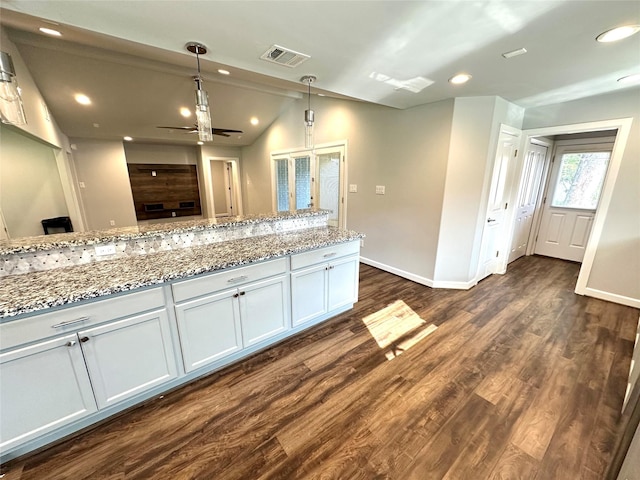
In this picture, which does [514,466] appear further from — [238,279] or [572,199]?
[572,199]

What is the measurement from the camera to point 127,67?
365 centimetres

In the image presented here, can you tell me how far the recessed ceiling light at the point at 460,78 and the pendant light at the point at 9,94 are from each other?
3.05 meters

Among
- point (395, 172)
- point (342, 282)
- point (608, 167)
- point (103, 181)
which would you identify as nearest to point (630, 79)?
point (608, 167)

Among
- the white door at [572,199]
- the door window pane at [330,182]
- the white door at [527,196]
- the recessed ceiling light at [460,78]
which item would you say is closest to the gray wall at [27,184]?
the door window pane at [330,182]

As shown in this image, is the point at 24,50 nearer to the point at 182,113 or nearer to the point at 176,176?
the point at 182,113

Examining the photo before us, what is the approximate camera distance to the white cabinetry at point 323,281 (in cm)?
223

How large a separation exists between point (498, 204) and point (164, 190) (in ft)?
26.6

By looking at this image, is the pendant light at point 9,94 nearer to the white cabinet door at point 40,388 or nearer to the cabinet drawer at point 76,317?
the cabinet drawer at point 76,317

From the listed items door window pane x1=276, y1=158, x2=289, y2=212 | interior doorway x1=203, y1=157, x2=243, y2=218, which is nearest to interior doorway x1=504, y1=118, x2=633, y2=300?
door window pane x1=276, y1=158, x2=289, y2=212

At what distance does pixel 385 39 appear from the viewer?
5.33ft

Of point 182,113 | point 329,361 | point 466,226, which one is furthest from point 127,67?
point 466,226

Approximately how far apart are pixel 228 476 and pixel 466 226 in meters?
3.28

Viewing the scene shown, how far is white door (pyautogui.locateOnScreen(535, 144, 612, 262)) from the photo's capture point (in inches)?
156

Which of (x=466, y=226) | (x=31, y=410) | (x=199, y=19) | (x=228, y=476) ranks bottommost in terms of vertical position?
(x=228, y=476)
